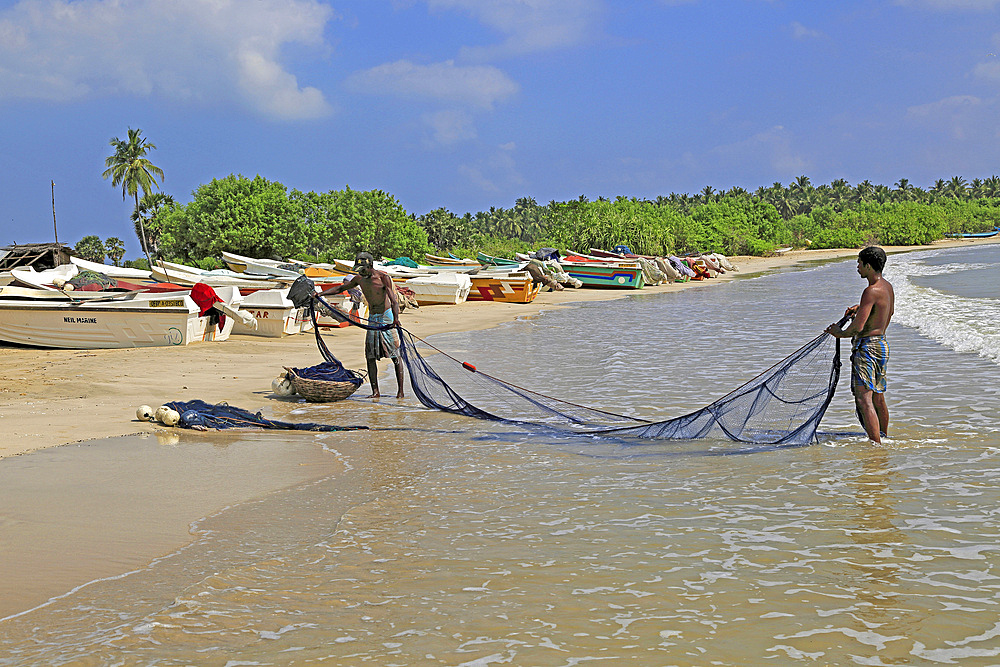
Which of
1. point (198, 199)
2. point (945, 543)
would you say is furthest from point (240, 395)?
point (198, 199)

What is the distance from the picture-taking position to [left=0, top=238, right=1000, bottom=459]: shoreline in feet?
29.1

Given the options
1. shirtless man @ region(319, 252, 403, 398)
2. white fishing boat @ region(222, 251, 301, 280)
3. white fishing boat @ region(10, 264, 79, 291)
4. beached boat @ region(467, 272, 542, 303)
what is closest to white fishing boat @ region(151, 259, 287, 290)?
white fishing boat @ region(10, 264, 79, 291)

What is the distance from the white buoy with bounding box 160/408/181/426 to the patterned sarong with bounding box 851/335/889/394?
265 inches

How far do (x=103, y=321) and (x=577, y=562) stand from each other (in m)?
13.1

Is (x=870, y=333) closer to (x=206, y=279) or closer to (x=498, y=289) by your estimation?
(x=206, y=279)

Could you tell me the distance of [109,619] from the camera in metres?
4.34

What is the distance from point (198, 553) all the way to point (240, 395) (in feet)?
20.0

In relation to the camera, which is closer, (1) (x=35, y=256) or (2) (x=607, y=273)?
(1) (x=35, y=256)

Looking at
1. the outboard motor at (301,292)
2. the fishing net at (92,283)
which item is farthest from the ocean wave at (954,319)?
the fishing net at (92,283)

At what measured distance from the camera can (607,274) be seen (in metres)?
39.8

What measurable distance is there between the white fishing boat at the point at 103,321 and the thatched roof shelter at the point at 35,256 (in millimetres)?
12583

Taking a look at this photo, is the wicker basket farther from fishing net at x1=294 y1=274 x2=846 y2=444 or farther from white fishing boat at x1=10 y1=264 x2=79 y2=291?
white fishing boat at x1=10 y1=264 x2=79 y2=291

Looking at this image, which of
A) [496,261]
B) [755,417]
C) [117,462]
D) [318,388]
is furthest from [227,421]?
[496,261]

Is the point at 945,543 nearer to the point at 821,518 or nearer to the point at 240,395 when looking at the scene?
the point at 821,518
